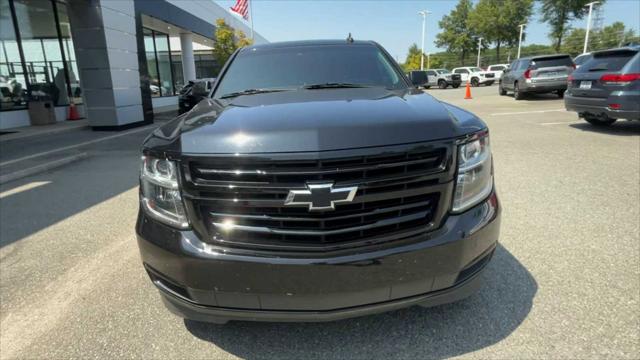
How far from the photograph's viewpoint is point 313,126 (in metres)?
1.76

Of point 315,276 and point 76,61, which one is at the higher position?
point 76,61

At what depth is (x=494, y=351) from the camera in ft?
6.55

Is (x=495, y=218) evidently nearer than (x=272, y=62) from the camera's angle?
Yes

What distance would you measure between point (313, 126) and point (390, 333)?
1.24 metres

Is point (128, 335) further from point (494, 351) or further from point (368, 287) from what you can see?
point (494, 351)

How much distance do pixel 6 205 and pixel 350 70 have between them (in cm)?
472

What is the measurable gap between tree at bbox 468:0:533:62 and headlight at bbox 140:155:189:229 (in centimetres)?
6106

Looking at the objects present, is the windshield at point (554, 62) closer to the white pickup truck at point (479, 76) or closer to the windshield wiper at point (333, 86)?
the windshield wiper at point (333, 86)

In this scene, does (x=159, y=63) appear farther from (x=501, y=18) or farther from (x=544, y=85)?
(x=501, y=18)

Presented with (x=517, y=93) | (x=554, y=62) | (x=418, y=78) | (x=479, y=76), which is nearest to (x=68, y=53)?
(x=418, y=78)

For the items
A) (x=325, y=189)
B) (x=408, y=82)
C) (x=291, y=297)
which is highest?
(x=408, y=82)

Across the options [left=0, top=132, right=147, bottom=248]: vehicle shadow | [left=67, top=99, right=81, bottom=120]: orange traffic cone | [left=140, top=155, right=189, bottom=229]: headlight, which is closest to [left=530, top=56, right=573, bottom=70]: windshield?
[left=0, top=132, right=147, bottom=248]: vehicle shadow

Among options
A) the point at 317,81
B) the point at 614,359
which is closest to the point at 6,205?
the point at 317,81

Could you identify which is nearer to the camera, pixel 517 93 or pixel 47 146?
pixel 47 146
